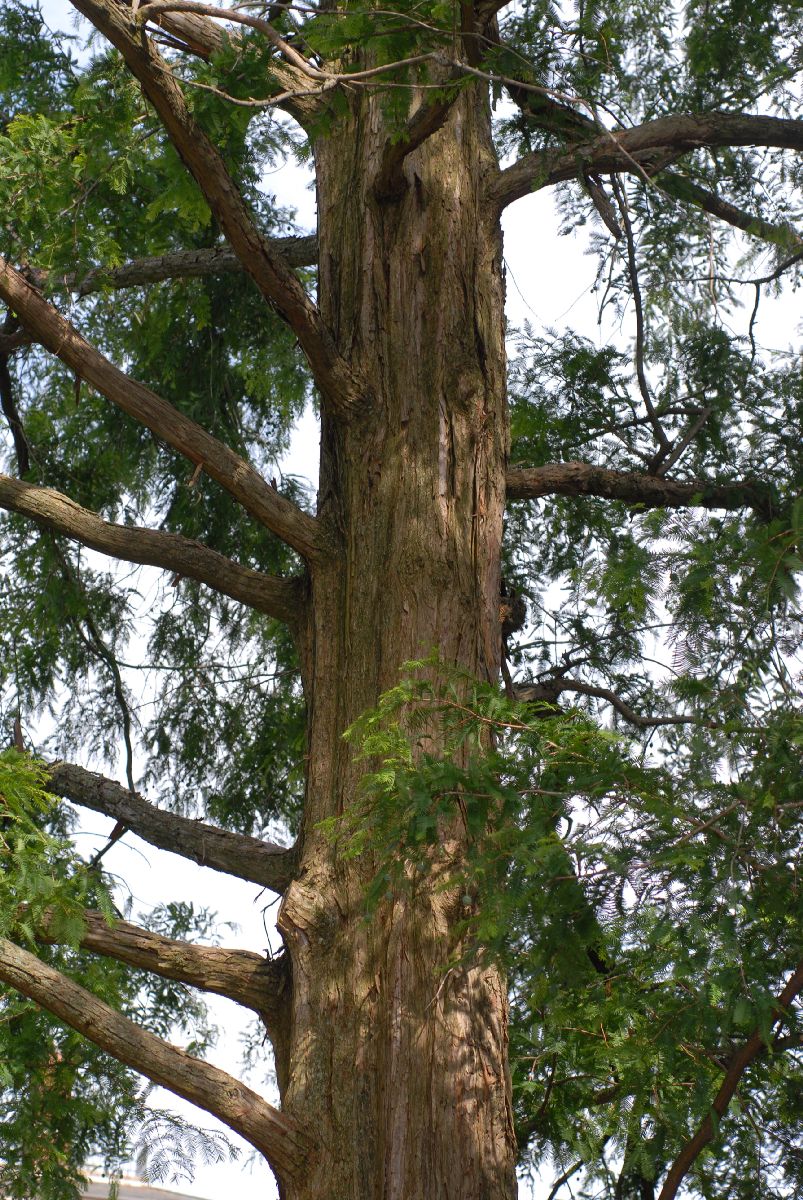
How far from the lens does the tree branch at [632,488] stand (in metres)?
5.11

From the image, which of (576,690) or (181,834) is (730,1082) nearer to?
(181,834)

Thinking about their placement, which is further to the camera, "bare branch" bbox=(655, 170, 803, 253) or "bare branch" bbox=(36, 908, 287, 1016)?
"bare branch" bbox=(655, 170, 803, 253)

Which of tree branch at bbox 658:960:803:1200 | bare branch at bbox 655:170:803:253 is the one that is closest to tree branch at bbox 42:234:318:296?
bare branch at bbox 655:170:803:253

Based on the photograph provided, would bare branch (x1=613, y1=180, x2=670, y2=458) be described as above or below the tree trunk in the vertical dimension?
above

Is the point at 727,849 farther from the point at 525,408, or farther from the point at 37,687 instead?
the point at 37,687

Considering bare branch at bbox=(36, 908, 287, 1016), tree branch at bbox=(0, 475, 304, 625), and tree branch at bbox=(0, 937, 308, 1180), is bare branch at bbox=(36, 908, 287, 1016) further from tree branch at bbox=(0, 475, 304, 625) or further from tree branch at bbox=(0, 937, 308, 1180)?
tree branch at bbox=(0, 475, 304, 625)

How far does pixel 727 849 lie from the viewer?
2.82m

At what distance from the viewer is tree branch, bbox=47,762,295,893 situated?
452 cm

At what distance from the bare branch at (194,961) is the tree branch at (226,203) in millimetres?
1927

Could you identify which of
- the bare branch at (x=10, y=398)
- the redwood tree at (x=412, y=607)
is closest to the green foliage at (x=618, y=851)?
the redwood tree at (x=412, y=607)

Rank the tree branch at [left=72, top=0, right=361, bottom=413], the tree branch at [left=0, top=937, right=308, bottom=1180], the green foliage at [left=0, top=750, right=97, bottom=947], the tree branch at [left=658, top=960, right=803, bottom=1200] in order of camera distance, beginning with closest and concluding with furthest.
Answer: the tree branch at [left=658, top=960, right=803, bottom=1200] < the green foliage at [left=0, top=750, right=97, bottom=947] < the tree branch at [left=0, top=937, right=308, bottom=1180] < the tree branch at [left=72, top=0, right=361, bottom=413]

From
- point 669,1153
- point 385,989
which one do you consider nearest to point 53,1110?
point 385,989

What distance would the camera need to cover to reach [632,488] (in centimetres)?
521

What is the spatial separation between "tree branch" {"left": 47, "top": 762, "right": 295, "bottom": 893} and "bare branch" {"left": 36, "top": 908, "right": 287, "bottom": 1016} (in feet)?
1.14
